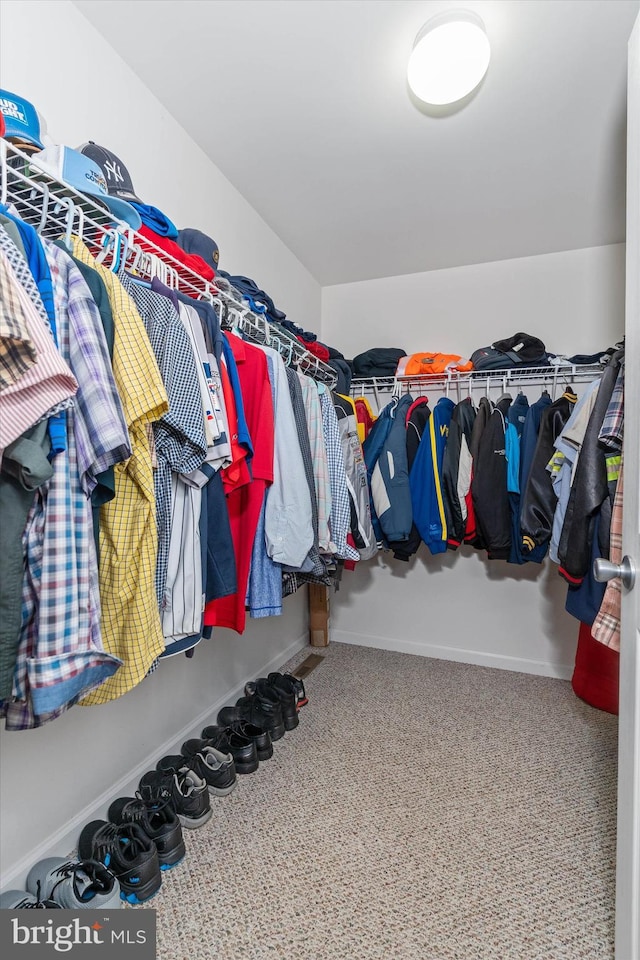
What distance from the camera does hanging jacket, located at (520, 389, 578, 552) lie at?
219 cm

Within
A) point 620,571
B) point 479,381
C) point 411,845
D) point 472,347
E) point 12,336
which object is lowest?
point 411,845

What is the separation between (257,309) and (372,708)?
1882mm

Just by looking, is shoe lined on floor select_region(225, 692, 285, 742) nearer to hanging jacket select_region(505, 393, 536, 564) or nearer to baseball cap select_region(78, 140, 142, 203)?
hanging jacket select_region(505, 393, 536, 564)

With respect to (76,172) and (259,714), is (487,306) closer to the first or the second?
(76,172)

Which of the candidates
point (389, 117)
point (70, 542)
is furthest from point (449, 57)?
point (70, 542)

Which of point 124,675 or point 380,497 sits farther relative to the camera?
point 380,497

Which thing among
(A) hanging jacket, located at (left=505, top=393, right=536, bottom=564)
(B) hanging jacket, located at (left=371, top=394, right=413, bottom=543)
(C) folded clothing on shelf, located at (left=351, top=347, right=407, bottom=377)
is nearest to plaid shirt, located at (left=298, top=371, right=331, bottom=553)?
(B) hanging jacket, located at (left=371, top=394, right=413, bottom=543)

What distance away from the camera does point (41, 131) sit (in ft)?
3.62

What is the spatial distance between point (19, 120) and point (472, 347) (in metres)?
2.51

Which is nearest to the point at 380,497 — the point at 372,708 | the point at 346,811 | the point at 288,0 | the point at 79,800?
the point at 372,708

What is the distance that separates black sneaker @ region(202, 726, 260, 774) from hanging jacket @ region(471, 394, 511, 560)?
57.6 inches

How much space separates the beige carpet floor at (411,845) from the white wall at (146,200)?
0.35 meters

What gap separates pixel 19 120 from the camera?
1.00 metres

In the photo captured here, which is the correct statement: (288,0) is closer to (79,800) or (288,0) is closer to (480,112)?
(480,112)
